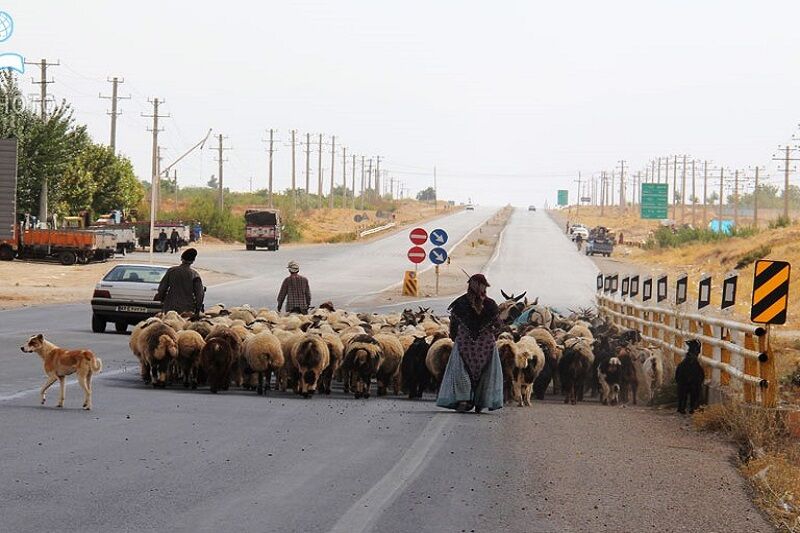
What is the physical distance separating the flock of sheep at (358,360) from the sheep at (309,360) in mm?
12

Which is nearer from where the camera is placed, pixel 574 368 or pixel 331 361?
pixel 331 361

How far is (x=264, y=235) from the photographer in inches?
3752

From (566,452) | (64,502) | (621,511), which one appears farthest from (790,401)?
(64,502)

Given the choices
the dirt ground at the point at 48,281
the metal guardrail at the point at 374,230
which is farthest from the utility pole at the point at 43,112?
the metal guardrail at the point at 374,230

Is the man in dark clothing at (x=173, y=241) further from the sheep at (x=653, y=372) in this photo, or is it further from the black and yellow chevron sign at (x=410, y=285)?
the sheep at (x=653, y=372)

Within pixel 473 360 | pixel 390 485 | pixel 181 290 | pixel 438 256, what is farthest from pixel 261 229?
pixel 390 485

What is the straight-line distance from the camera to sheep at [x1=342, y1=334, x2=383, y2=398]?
18.0 metres

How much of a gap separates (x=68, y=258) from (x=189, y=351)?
163 ft

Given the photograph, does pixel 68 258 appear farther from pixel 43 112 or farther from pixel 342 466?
pixel 342 466

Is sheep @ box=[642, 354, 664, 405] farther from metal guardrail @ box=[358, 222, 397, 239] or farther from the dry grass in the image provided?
metal guardrail @ box=[358, 222, 397, 239]

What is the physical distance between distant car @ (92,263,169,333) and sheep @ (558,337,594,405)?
1209 centimetres

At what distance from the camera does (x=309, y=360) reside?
17.8 meters

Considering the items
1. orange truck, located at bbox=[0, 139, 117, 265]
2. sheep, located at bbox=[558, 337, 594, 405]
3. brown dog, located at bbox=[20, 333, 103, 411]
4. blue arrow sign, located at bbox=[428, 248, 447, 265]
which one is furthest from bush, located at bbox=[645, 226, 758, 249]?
brown dog, located at bbox=[20, 333, 103, 411]

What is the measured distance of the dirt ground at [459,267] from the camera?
60.6 meters
